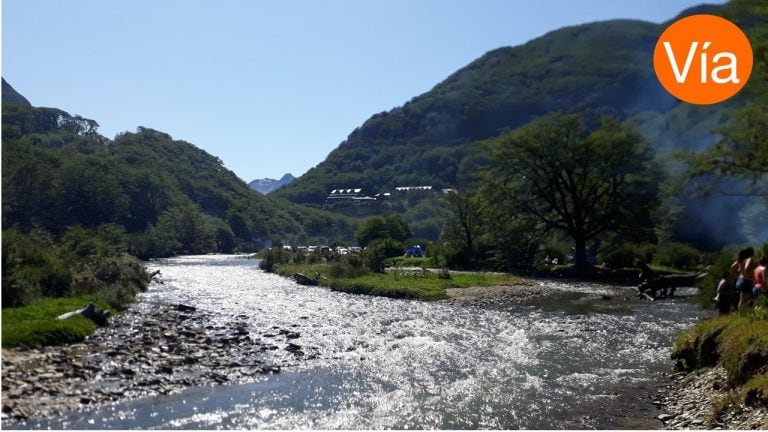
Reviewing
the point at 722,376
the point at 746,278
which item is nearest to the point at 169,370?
the point at 722,376

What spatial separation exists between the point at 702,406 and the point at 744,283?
6.95 m

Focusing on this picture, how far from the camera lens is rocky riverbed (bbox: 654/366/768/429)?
12.1 metres

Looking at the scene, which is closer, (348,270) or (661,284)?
(661,284)

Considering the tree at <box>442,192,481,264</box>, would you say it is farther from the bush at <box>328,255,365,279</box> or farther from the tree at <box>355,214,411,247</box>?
the tree at <box>355,214,411,247</box>

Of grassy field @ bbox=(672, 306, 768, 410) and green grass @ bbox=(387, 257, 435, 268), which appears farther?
green grass @ bbox=(387, 257, 435, 268)

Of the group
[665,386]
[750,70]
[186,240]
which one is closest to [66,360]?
[665,386]

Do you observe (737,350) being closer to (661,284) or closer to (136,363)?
(136,363)

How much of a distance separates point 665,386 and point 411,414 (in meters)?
7.63

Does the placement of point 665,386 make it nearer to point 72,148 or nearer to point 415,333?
point 415,333

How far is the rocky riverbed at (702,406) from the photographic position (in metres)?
12.1

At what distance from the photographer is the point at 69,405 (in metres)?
13.5

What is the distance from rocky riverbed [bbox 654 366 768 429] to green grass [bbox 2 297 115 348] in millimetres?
18161

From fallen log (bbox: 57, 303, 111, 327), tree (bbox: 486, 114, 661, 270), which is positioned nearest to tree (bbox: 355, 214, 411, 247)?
tree (bbox: 486, 114, 661, 270)

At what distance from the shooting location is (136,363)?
17609 millimetres
